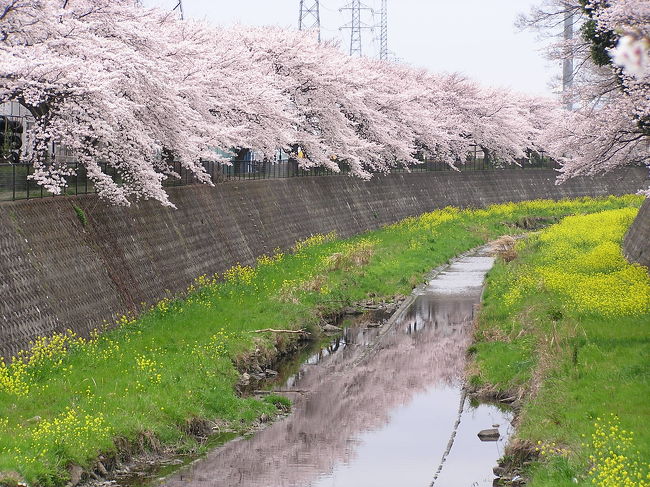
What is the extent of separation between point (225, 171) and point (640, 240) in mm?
18743

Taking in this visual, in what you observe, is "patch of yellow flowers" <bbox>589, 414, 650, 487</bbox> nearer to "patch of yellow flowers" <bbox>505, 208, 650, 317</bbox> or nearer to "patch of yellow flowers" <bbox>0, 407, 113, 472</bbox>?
"patch of yellow flowers" <bbox>0, 407, 113, 472</bbox>

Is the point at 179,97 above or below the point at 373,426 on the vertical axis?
above

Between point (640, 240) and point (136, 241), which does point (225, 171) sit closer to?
point (136, 241)

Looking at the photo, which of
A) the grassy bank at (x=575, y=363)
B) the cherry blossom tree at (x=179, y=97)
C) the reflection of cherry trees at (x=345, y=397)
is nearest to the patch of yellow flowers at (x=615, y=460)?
the grassy bank at (x=575, y=363)

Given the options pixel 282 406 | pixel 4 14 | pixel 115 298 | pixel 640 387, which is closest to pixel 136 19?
pixel 4 14

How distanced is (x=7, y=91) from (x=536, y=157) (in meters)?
71.1

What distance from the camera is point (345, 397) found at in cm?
2108

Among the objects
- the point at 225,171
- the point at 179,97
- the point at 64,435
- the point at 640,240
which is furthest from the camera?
the point at 225,171

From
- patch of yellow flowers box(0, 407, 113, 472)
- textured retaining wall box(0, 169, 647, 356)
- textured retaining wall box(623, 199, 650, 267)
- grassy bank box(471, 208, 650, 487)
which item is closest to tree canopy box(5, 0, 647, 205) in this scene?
textured retaining wall box(0, 169, 647, 356)

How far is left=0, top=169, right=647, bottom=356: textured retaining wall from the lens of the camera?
786 inches

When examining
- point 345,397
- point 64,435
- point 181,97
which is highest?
point 181,97

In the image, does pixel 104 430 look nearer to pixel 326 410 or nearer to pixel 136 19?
pixel 326 410

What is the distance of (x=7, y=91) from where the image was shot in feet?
68.4

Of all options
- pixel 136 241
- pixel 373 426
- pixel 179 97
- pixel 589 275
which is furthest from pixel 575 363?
pixel 179 97
